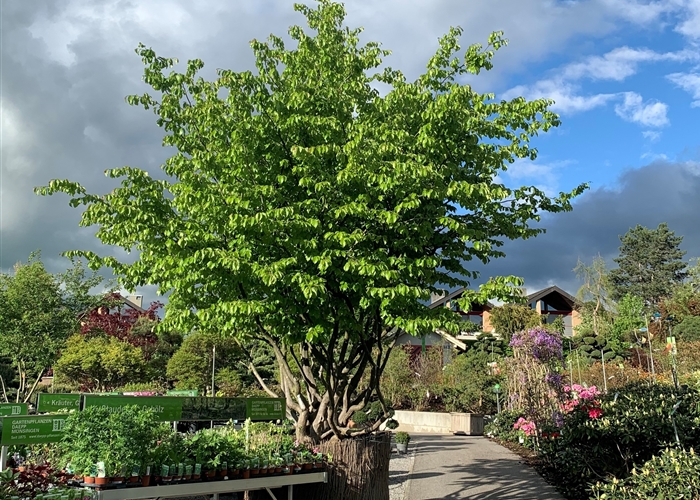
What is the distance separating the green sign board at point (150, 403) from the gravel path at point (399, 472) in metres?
4.71

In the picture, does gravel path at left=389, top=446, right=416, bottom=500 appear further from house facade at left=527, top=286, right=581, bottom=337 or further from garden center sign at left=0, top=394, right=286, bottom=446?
house facade at left=527, top=286, right=581, bottom=337

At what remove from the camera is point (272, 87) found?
8.84 metres

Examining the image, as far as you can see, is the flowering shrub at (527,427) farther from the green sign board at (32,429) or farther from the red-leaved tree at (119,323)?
the red-leaved tree at (119,323)

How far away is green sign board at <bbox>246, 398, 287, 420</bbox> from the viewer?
8688 millimetres

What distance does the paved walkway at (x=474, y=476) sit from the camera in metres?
10.6

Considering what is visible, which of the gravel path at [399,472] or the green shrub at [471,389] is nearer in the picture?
the gravel path at [399,472]

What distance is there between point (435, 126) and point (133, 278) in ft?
14.9

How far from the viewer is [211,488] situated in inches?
257

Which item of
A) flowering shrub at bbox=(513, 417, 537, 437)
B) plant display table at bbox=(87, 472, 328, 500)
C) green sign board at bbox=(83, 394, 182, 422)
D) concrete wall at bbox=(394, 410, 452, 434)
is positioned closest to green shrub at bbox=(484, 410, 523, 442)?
flowering shrub at bbox=(513, 417, 537, 437)

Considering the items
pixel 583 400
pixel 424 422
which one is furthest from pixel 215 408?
pixel 424 422

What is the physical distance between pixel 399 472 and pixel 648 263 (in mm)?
57444

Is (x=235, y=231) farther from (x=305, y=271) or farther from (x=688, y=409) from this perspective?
(x=688, y=409)

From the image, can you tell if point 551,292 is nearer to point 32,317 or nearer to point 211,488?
point 32,317

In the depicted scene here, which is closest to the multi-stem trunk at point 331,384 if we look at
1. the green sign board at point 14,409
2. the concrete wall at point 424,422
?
the green sign board at point 14,409
